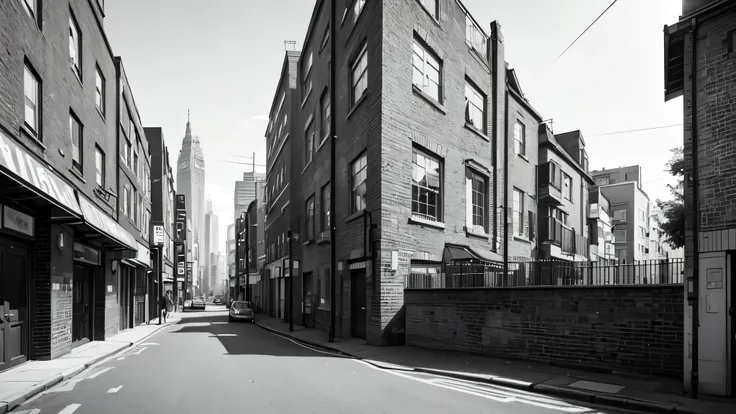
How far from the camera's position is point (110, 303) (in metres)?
21.5

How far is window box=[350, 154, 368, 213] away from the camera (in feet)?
60.4

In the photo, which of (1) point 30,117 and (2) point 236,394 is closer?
(2) point 236,394

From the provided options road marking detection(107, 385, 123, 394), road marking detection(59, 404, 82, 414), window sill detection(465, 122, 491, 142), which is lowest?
road marking detection(107, 385, 123, 394)

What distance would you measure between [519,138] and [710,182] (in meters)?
17.2

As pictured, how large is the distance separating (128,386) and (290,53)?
97.9 feet

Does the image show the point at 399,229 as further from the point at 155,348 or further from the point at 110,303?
the point at 110,303

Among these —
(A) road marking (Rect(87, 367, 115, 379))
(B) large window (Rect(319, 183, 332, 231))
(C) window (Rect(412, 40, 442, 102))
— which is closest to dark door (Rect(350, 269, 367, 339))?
(B) large window (Rect(319, 183, 332, 231))

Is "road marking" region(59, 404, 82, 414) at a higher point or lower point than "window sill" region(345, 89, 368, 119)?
lower

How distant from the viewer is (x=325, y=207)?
2384cm

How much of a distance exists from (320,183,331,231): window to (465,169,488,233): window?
631cm

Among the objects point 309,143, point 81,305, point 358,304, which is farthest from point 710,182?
point 309,143

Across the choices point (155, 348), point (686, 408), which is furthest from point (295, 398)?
point (155, 348)

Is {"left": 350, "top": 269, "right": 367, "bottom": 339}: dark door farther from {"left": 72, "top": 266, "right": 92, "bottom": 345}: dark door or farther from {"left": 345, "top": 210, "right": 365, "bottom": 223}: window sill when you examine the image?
{"left": 72, "top": 266, "right": 92, "bottom": 345}: dark door

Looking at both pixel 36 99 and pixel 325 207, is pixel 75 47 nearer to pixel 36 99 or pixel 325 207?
pixel 36 99
